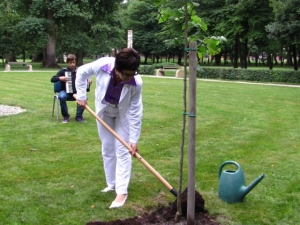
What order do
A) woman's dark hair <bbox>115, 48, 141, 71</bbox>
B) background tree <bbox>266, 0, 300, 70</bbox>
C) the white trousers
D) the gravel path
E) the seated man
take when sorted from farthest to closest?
background tree <bbox>266, 0, 300, 70</bbox>
the gravel path
the seated man
the white trousers
woman's dark hair <bbox>115, 48, 141, 71</bbox>

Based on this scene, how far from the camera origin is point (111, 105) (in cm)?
423

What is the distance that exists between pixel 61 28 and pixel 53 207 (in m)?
37.4

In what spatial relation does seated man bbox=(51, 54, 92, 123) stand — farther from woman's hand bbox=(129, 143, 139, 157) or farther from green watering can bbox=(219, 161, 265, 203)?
green watering can bbox=(219, 161, 265, 203)

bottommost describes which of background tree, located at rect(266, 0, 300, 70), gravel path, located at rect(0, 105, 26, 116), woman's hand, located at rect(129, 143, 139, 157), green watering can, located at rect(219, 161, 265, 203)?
green watering can, located at rect(219, 161, 265, 203)

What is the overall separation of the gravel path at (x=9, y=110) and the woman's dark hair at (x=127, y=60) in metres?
6.99

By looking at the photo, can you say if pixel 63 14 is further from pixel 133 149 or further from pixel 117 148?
pixel 133 149

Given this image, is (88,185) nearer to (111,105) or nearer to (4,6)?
(111,105)

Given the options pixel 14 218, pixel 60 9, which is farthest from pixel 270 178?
pixel 60 9

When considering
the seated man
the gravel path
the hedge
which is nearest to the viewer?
the seated man

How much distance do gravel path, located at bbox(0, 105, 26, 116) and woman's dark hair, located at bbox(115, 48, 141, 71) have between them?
22.9ft

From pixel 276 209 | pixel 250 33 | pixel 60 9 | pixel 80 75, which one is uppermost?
pixel 60 9

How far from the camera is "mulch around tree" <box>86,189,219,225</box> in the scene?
3859 millimetres

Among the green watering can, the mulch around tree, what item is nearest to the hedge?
the green watering can

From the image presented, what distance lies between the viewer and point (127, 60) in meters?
3.65
